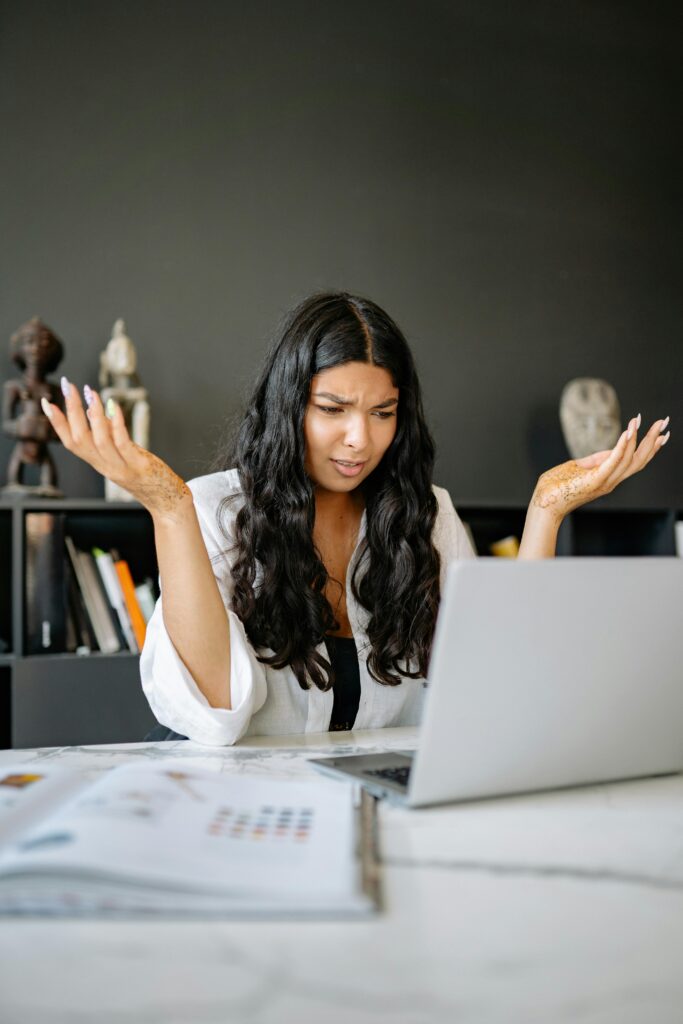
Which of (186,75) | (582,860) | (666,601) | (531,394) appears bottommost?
(582,860)

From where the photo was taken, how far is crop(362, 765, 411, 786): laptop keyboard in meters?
0.94

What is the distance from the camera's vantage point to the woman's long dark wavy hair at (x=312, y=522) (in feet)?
5.23

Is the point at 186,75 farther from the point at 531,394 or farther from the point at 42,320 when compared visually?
the point at 531,394

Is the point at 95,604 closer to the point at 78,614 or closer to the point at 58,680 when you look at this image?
the point at 78,614

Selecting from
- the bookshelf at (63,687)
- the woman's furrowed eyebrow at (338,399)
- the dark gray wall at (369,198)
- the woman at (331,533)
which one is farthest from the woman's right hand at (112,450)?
the dark gray wall at (369,198)

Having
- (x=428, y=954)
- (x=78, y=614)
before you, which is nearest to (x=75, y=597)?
(x=78, y=614)

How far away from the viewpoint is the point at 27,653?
2.29m

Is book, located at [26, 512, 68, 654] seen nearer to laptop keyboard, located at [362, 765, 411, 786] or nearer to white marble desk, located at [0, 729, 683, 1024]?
laptop keyboard, located at [362, 765, 411, 786]

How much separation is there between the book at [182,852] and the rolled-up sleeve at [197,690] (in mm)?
435

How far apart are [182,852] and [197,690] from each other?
0.69 m

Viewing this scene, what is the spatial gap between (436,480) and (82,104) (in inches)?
56.9

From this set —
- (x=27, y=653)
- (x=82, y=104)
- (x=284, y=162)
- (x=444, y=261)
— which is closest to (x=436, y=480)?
(x=444, y=261)

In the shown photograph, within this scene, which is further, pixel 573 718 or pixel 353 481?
pixel 353 481

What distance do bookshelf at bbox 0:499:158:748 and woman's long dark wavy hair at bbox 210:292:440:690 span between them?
2.38 feet
